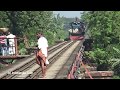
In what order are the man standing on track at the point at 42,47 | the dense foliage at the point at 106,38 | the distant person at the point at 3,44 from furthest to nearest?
the dense foliage at the point at 106,38 < the distant person at the point at 3,44 < the man standing on track at the point at 42,47

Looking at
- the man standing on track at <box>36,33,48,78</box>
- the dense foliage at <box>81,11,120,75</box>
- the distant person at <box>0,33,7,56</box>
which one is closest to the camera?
the man standing on track at <box>36,33,48,78</box>

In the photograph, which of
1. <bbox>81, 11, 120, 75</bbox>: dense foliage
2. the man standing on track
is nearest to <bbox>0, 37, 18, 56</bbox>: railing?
the man standing on track

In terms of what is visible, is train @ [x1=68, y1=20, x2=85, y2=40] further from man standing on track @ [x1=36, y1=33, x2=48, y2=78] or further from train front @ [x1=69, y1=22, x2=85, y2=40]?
man standing on track @ [x1=36, y1=33, x2=48, y2=78]

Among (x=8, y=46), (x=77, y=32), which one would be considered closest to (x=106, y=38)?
(x=77, y=32)

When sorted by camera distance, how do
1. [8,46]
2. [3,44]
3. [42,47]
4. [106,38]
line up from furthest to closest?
1. [106,38]
2. [3,44]
3. [8,46]
4. [42,47]

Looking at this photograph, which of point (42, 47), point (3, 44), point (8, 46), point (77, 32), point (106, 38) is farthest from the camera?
point (77, 32)

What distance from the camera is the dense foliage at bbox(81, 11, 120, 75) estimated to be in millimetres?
34531

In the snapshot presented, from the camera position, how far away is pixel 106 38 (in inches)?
1587

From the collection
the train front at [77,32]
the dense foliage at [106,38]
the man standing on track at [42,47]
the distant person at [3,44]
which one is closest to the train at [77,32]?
the train front at [77,32]

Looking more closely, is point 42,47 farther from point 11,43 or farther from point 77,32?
point 77,32

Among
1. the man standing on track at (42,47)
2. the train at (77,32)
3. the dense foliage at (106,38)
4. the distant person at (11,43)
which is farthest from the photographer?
the train at (77,32)

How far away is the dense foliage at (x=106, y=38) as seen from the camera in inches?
1359

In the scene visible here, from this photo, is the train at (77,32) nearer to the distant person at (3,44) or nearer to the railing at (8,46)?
the railing at (8,46)

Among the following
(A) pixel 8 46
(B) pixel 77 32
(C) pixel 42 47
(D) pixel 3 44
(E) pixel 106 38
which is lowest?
(E) pixel 106 38
